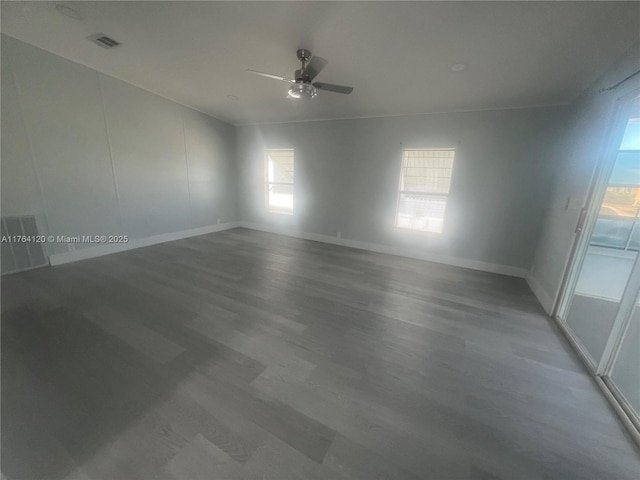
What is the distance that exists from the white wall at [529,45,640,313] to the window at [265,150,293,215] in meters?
4.58

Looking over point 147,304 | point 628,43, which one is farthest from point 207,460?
point 628,43

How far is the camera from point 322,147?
479 centimetres

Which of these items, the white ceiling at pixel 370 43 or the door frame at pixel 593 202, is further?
the door frame at pixel 593 202

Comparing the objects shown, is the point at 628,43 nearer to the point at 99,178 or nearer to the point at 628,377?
the point at 628,377

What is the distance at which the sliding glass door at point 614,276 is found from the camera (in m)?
1.62

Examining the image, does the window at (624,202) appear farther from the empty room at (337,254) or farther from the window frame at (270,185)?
the window frame at (270,185)

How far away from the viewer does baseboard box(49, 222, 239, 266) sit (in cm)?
331

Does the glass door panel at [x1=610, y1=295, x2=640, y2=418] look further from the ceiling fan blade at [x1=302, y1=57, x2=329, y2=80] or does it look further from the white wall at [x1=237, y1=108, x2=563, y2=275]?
the ceiling fan blade at [x1=302, y1=57, x2=329, y2=80]

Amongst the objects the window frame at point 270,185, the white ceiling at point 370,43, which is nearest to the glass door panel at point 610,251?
the white ceiling at point 370,43

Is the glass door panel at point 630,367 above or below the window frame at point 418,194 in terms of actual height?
below

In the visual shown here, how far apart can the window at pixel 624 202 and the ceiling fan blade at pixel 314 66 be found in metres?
2.81

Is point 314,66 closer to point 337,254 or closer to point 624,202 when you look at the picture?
point 337,254

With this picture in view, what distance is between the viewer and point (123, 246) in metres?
3.96

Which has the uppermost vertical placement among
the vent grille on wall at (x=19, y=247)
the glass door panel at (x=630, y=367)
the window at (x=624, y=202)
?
the window at (x=624, y=202)
